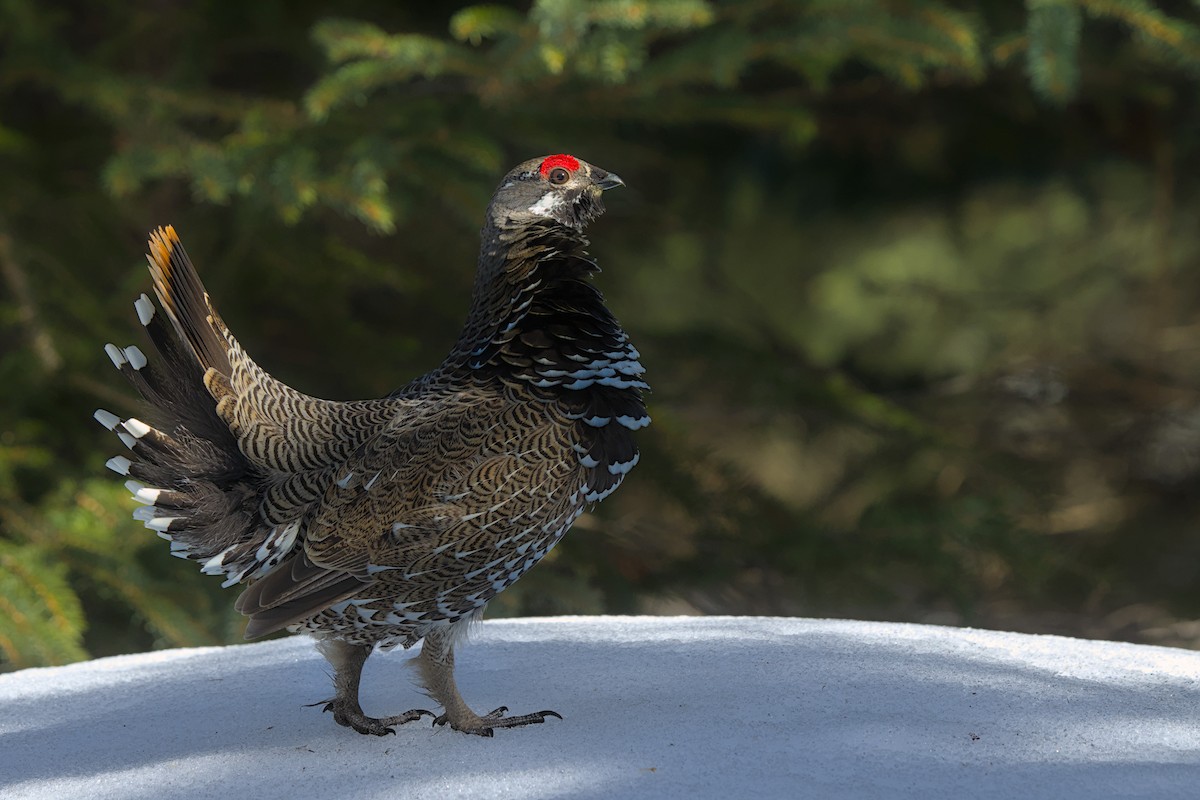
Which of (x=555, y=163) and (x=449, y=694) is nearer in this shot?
(x=449, y=694)

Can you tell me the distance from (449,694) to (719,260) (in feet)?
20.7

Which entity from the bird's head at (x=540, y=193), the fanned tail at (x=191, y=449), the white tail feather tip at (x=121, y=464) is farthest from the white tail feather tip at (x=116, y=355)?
the bird's head at (x=540, y=193)

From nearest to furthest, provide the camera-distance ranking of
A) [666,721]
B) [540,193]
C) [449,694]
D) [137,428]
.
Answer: [666,721] < [449,694] < [137,428] < [540,193]

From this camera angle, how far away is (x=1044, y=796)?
8.02 feet

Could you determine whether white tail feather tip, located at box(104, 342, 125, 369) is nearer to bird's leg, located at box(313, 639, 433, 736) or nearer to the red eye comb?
bird's leg, located at box(313, 639, 433, 736)

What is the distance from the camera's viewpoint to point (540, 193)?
3273mm

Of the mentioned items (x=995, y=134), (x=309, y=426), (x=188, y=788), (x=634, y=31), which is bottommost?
(x=188, y=788)

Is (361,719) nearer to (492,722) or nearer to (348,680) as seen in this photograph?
(348,680)

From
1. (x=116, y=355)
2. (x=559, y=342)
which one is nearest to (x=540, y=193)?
(x=559, y=342)

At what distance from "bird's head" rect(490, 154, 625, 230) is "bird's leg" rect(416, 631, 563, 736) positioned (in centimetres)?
106

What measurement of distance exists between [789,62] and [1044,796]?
3488 mm

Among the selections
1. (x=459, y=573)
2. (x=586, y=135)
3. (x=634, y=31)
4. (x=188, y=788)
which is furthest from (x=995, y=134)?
(x=188, y=788)

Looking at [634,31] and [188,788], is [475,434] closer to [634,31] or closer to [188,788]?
[188,788]

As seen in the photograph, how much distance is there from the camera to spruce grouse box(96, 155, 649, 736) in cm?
289
